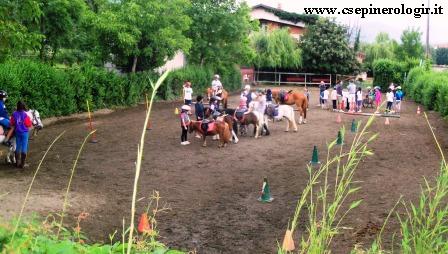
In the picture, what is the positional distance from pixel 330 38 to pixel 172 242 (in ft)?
150

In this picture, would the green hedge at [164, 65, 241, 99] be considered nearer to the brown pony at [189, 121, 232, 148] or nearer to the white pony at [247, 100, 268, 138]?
the white pony at [247, 100, 268, 138]

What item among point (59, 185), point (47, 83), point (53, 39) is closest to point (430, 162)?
point (59, 185)

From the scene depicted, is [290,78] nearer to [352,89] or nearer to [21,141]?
[352,89]

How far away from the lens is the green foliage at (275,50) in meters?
48.6

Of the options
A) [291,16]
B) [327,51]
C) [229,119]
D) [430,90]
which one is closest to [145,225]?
[229,119]

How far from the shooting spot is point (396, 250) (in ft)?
22.6

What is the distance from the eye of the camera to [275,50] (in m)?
49.1

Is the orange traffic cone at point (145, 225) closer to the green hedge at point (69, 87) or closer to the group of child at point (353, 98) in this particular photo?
the green hedge at point (69, 87)

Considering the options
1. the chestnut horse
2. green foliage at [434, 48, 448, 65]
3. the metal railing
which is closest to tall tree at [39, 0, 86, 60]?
the chestnut horse

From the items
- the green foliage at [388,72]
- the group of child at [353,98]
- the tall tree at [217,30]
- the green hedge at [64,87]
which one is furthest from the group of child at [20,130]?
the green foliage at [388,72]

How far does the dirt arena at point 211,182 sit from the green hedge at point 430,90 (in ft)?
17.0

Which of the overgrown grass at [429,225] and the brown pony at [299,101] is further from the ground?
the overgrown grass at [429,225]

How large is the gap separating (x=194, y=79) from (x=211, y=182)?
23164 mm

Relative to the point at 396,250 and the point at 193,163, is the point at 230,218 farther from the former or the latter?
the point at 193,163
